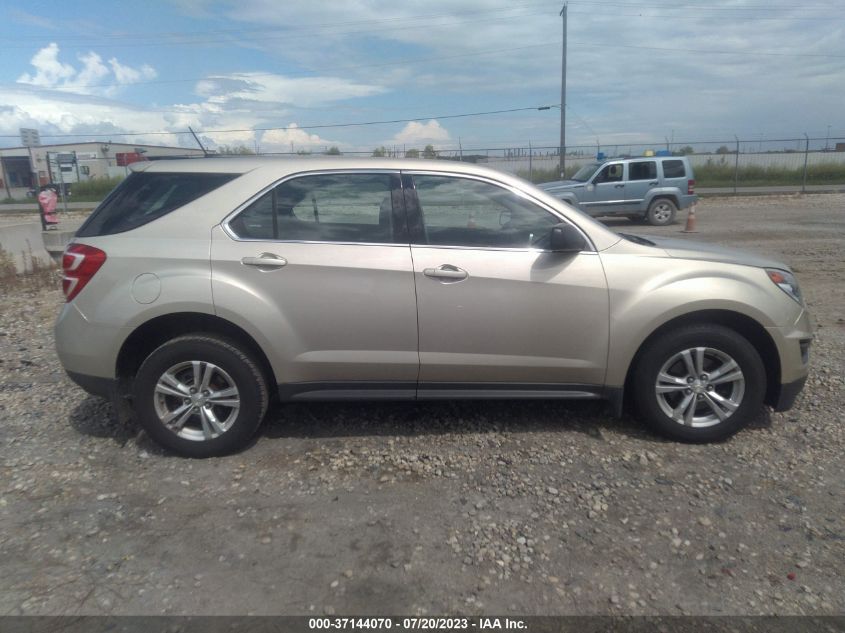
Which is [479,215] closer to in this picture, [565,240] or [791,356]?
[565,240]

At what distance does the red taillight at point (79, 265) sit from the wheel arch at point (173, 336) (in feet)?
1.42

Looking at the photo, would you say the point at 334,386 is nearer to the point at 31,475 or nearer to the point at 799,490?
the point at 31,475

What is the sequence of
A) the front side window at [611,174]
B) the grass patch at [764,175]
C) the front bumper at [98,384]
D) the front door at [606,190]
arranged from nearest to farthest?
the front bumper at [98,384]
the front door at [606,190]
the front side window at [611,174]
the grass patch at [764,175]

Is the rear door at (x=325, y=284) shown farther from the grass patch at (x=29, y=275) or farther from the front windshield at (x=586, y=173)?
the front windshield at (x=586, y=173)

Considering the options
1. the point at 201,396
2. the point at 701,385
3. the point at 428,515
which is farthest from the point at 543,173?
the point at 428,515

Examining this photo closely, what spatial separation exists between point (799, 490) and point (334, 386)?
2.72 metres

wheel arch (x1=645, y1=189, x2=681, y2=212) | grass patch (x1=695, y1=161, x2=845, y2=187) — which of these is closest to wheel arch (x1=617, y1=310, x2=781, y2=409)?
wheel arch (x1=645, y1=189, x2=681, y2=212)

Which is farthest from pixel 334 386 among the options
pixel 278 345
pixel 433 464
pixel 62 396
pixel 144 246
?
pixel 62 396

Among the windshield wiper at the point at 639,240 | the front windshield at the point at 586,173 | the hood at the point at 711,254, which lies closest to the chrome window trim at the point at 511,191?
the windshield wiper at the point at 639,240

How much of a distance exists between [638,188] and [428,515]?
54.4 feet

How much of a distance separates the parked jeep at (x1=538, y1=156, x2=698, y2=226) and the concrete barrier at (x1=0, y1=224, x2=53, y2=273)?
40.6ft

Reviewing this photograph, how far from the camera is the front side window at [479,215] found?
4.01m

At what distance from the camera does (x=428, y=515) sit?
3354mm

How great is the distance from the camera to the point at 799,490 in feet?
11.6
